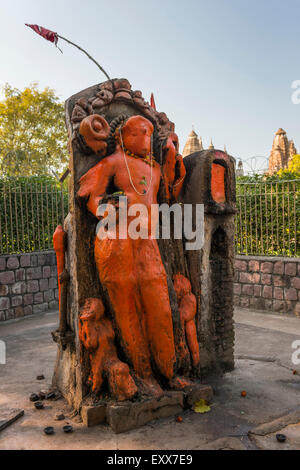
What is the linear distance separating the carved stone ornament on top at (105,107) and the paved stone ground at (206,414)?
2.16 m

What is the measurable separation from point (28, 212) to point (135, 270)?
200 inches

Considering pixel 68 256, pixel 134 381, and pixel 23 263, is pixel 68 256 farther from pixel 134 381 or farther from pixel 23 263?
pixel 23 263

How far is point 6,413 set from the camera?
3.03 metres

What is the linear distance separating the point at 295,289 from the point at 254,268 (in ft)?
2.86

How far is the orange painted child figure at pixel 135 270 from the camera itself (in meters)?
2.96

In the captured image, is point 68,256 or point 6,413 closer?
point 6,413

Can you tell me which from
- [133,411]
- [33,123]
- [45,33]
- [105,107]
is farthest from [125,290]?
[33,123]

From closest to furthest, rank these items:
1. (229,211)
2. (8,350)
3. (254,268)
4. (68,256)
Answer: (68,256) < (229,211) < (8,350) < (254,268)

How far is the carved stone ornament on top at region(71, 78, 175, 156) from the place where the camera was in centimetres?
309

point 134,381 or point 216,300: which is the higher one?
point 216,300

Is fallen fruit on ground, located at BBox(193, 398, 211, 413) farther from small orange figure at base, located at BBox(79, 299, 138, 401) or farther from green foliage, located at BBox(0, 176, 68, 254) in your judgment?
green foliage, located at BBox(0, 176, 68, 254)

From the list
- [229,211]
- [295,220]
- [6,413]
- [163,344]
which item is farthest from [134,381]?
[295,220]

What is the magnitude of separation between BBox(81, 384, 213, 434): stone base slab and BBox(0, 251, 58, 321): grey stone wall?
172 inches
